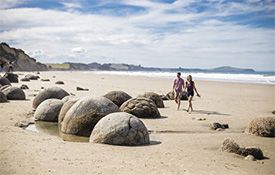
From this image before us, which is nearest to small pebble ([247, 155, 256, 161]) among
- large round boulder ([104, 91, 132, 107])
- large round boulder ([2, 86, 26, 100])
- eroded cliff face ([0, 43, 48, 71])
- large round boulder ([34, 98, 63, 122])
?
large round boulder ([34, 98, 63, 122])

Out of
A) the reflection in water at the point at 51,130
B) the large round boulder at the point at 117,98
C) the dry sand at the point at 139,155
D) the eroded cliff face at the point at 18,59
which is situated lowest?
the reflection in water at the point at 51,130

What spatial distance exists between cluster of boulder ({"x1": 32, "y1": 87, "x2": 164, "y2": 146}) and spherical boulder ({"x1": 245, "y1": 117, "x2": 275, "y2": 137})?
358cm

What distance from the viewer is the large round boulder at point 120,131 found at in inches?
352

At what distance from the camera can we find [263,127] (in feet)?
35.5

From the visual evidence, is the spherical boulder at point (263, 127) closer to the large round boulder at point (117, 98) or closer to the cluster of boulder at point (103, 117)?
the cluster of boulder at point (103, 117)

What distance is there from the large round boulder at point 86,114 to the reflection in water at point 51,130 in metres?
0.25

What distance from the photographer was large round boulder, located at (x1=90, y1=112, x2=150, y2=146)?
8.93 metres

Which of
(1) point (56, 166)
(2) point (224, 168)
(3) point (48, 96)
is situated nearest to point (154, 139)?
(2) point (224, 168)

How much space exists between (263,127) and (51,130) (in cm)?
644

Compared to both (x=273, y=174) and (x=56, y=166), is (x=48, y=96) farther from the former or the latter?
(x=273, y=174)

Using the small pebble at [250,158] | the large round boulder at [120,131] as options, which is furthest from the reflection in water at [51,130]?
the small pebble at [250,158]

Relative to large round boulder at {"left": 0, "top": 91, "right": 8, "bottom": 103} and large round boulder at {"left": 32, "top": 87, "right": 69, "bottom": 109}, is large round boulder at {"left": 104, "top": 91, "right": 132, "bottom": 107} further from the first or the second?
large round boulder at {"left": 0, "top": 91, "right": 8, "bottom": 103}

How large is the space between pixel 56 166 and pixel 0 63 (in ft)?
146

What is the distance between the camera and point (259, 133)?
10820mm
